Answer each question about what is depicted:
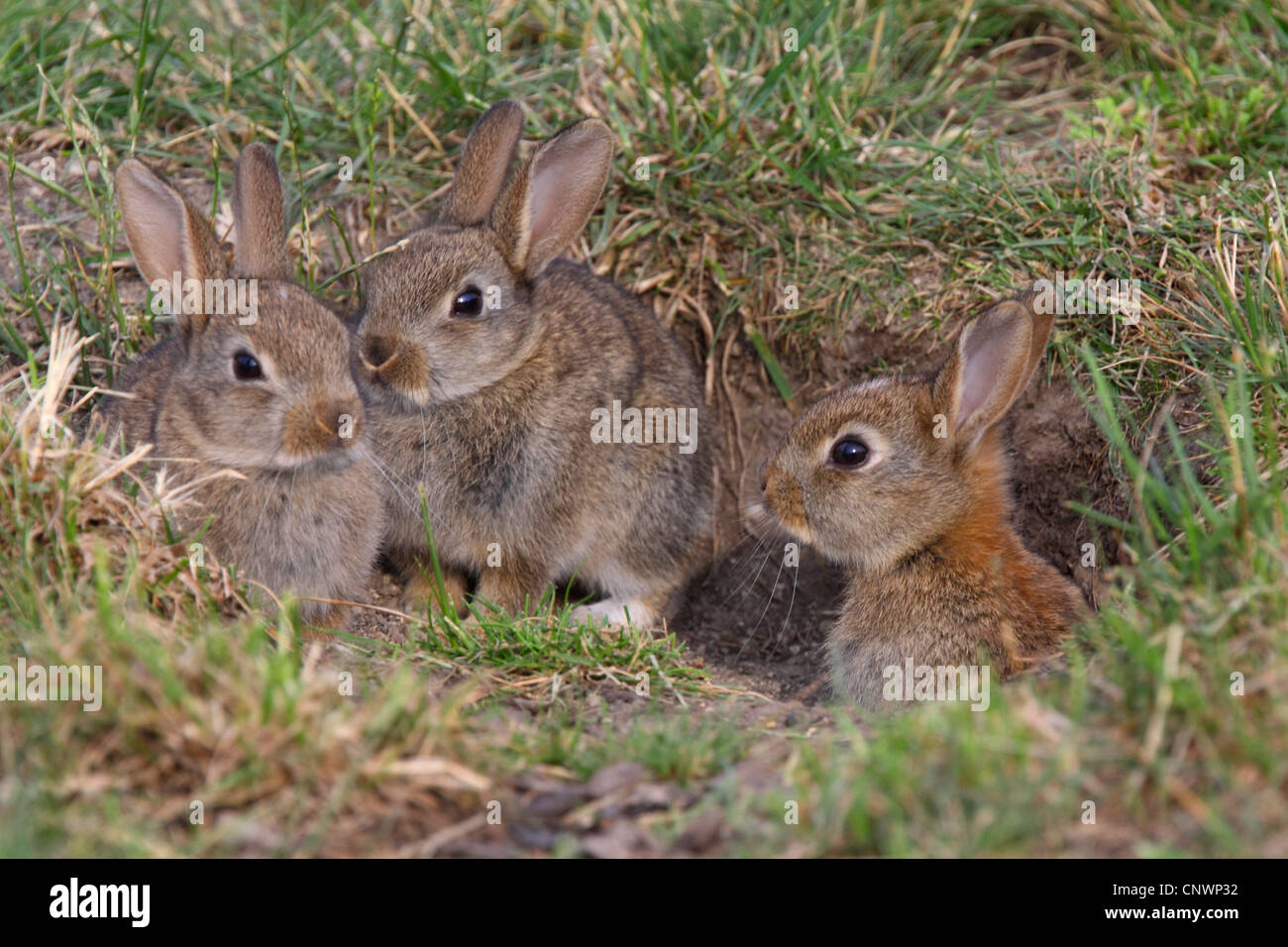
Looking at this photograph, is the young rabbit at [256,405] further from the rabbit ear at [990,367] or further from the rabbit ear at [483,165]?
the rabbit ear at [990,367]

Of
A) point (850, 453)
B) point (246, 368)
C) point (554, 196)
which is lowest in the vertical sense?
point (850, 453)

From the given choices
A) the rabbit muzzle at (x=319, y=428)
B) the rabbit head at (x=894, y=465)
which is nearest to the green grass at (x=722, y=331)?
the rabbit head at (x=894, y=465)

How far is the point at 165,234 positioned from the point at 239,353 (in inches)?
21.9

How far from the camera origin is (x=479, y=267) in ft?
19.8

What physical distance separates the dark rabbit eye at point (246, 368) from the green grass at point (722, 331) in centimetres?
62

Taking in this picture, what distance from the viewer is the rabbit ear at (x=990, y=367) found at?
5242 mm

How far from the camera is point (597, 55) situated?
707 centimetres

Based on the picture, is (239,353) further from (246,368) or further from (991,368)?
(991,368)

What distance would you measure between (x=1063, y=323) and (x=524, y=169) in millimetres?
2434

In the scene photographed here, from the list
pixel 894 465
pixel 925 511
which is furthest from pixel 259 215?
pixel 925 511

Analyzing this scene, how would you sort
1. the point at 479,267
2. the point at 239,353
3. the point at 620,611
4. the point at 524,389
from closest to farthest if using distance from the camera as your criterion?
the point at 239,353, the point at 479,267, the point at 524,389, the point at 620,611

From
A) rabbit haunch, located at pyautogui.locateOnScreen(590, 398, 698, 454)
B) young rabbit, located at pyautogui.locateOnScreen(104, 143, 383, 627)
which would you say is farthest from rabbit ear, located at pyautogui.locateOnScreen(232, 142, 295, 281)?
rabbit haunch, located at pyautogui.locateOnScreen(590, 398, 698, 454)

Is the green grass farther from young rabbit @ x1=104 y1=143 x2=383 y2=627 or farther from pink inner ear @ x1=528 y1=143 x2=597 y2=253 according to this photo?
pink inner ear @ x1=528 y1=143 x2=597 y2=253

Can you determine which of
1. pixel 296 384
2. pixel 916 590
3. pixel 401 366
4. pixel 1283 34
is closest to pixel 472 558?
pixel 401 366
